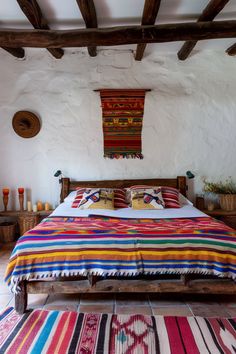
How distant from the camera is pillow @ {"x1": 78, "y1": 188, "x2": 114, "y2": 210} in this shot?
11.9 feet

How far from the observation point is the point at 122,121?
4.30 metres

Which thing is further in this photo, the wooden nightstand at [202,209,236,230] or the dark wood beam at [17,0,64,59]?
the wooden nightstand at [202,209,236,230]

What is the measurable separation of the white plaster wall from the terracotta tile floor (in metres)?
1.99

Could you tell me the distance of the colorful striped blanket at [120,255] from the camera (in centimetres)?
231

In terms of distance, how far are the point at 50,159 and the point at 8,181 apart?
71 centimetres

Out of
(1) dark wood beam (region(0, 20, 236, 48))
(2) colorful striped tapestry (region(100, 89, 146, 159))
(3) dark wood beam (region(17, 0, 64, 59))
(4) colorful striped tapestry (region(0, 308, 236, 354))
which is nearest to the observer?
(4) colorful striped tapestry (region(0, 308, 236, 354))

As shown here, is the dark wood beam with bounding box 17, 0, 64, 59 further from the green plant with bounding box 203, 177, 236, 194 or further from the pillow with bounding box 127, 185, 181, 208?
the green plant with bounding box 203, 177, 236, 194

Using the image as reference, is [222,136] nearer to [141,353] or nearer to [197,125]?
[197,125]

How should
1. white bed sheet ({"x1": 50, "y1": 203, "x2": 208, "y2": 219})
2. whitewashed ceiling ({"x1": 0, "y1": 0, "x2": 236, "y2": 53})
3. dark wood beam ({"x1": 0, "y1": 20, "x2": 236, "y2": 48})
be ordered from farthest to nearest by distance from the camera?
white bed sheet ({"x1": 50, "y1": 203, "x2": 208, "y2": 219}), dark wood beam ({"x1": 0, "y1": 20, "x2": 236, "y2": 48}), whitewashed ceiling ({"x1": 0, "y1": 0, "x2": 236, "y2": 53})

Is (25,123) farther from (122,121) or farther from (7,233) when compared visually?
(7,233)

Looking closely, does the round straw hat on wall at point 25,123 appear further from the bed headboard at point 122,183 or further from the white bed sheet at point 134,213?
the white bed sheet at point 134,213

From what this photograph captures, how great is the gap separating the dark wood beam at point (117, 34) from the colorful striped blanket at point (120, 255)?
2.10m

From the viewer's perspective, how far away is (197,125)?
436 centimetres

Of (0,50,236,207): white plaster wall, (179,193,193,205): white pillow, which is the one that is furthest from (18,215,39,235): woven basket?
(179,193,193,205): white pillow
